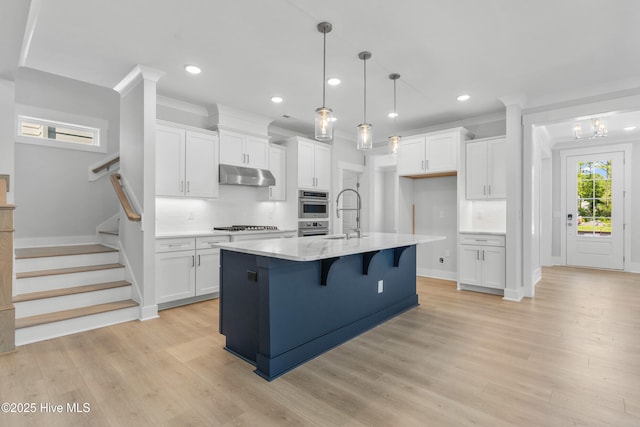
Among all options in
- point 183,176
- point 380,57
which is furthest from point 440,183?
point 183,176

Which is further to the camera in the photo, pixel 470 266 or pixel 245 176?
pixel 470 266

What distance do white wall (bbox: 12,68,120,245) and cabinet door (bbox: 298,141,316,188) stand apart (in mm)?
3115

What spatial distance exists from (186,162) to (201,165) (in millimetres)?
214

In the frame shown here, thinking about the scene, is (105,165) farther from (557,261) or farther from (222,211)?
(557,261)

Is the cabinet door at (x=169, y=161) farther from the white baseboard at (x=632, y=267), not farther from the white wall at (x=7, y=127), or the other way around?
the white baseboard at (x=632, y=267)

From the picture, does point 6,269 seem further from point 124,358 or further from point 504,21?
point 504,21

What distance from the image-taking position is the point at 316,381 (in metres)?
2.28

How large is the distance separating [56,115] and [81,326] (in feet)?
11.2

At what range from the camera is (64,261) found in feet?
12.5

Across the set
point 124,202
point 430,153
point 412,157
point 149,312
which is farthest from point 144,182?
point 430,153

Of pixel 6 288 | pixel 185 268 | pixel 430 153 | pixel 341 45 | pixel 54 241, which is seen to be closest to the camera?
pixel 6 288

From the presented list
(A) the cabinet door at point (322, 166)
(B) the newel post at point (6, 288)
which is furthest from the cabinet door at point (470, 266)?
(B) the newel post at point (6, 288)

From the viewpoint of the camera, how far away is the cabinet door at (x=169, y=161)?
4.07m

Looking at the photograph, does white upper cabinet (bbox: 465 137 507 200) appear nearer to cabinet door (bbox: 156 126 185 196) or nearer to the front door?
the front door
